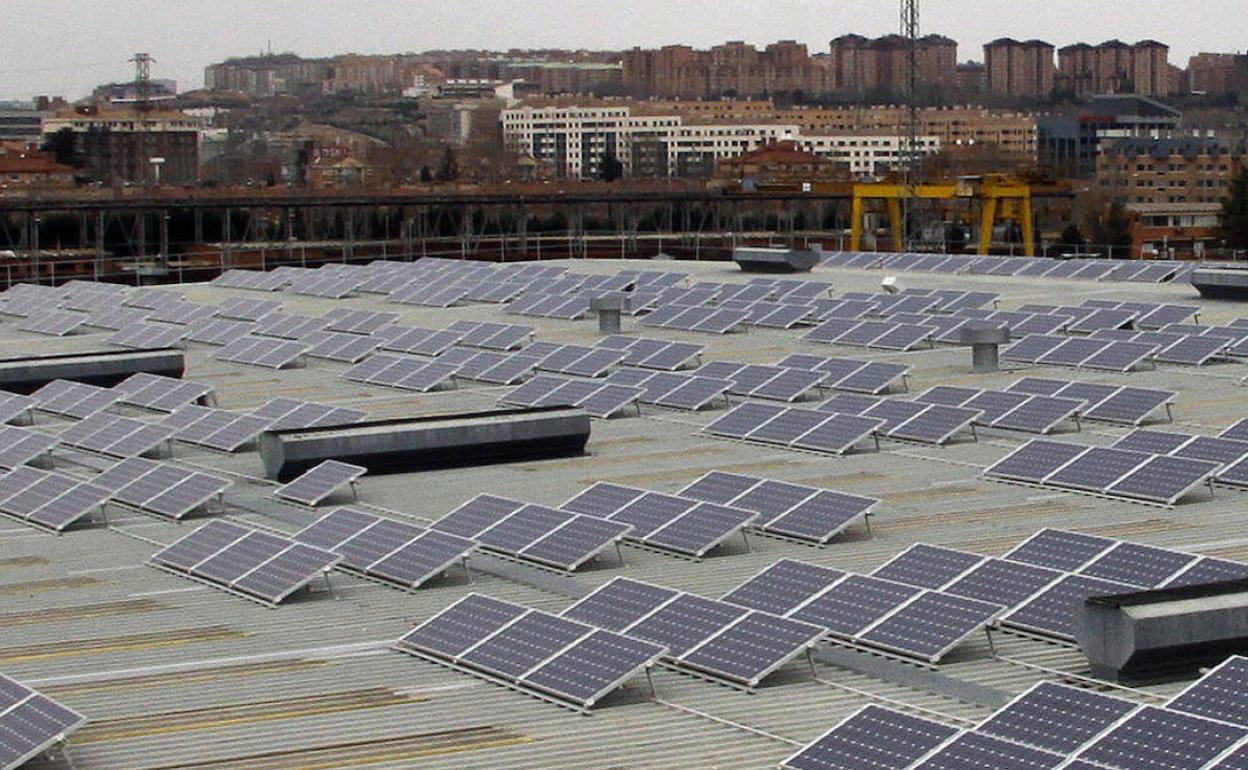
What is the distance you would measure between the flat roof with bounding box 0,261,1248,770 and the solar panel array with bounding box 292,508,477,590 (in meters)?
0.25

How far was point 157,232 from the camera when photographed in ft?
400

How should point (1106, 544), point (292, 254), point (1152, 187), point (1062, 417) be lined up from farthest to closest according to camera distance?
point (1152, 187) → point (292, 254) → point (1062, 417) → point (1106, 544)

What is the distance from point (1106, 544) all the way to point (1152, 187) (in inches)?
7013

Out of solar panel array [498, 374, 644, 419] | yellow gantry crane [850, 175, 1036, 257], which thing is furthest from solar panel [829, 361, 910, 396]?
yellow gantry crane [850, 175, 1036, 257]

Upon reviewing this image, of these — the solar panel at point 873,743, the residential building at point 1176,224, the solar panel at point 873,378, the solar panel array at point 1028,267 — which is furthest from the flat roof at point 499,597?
the residential building at point 1176,224

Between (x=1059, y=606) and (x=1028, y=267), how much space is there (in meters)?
46.6

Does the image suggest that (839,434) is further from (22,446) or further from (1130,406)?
(22,446)

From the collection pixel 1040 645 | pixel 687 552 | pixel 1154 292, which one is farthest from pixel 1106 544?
pixel 1154 292

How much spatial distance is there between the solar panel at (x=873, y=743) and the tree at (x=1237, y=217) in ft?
353

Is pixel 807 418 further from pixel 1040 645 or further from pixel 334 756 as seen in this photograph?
pixel 334 756

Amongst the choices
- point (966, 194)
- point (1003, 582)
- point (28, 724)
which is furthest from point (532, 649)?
point (966, 194)

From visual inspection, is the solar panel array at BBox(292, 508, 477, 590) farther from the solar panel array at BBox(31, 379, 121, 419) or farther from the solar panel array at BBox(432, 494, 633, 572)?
the solar panel array at BBox(31, 379, 121, 419)

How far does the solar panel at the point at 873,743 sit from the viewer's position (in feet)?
63.0

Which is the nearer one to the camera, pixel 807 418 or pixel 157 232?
pixel 807 418
